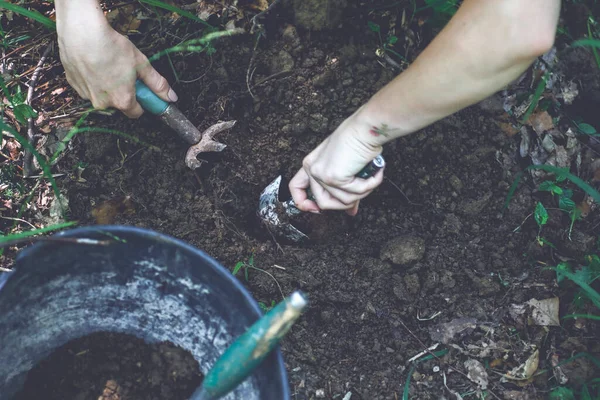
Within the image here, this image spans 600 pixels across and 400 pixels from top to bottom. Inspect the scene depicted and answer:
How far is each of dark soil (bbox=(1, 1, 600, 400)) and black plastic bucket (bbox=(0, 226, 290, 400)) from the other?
32 cm

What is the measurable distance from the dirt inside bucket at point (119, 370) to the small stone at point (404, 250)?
0.70 m

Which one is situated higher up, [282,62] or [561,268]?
[282,62]

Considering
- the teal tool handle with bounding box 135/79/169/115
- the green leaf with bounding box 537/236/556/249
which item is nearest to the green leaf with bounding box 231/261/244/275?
the teal tool handle with bounding box 135/79/169/115

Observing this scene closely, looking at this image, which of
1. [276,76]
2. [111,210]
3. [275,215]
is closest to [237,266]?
[275,215]

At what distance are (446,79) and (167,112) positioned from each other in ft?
2.87

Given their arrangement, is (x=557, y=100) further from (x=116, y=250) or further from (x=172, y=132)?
(x=116, y=250)

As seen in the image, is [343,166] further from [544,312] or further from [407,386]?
[544,312]

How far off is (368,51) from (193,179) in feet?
2.53

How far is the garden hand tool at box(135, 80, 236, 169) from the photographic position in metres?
1.61

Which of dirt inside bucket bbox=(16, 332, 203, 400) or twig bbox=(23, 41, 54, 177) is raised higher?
twig bbox=(23, 41, 54, 177)

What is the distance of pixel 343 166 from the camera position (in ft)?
4.59

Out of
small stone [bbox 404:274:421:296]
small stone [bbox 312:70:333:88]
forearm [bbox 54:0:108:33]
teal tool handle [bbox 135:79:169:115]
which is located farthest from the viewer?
small stone [bbox 312:70:333:88]

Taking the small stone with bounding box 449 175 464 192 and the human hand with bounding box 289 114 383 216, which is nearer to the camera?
the human hand with bounding box 289 114 383 216

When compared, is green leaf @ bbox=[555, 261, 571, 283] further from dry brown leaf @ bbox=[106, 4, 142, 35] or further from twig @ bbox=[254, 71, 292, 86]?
dry brown leaf @ bbox=[106, 4, 142, 35]
